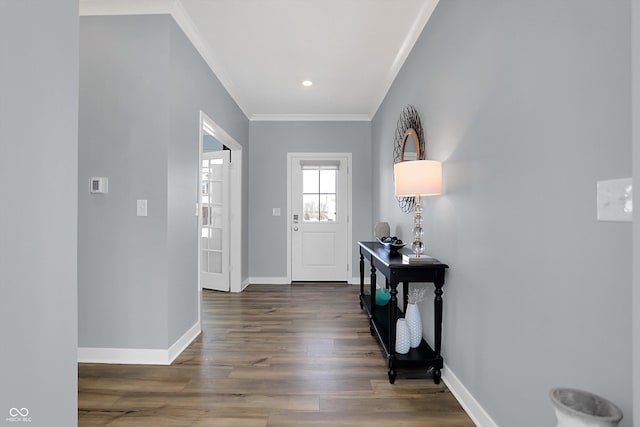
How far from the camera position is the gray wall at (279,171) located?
515 centimetres

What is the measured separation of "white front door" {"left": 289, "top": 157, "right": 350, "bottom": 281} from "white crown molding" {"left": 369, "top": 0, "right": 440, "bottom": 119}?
1.52m

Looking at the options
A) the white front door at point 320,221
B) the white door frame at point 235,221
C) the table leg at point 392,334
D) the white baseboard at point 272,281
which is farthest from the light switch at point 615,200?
the white baseboard at point 272,281

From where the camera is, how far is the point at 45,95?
101 centimetres

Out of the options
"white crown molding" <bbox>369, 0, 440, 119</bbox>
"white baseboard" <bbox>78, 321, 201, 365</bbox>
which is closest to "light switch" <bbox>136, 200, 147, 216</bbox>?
"white baseboard" <bbox>78, 321, 201, 365</bbox>

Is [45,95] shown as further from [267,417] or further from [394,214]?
[394,214]

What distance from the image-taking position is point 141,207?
96.0 inches

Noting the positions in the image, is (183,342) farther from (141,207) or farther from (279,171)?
(279,171)

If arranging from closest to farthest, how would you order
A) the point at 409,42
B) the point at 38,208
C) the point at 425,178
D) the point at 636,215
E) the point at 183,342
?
the point at 636,215 < the point at 38,208 < the point at 425,178 < the point at 183,342 < the point at 409,42

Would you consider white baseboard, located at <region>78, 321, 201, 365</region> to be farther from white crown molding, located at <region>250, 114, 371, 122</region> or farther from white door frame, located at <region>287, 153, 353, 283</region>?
white crown molding, located at <region>250, 114, 371, 122</region>

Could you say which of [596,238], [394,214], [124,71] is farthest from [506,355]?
[124,71]

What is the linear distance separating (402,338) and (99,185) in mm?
2430

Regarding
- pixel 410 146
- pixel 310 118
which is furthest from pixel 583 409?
pixel 310 118

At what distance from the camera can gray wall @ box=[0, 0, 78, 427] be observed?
0.89 m

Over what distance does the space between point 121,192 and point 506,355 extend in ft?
8.66
